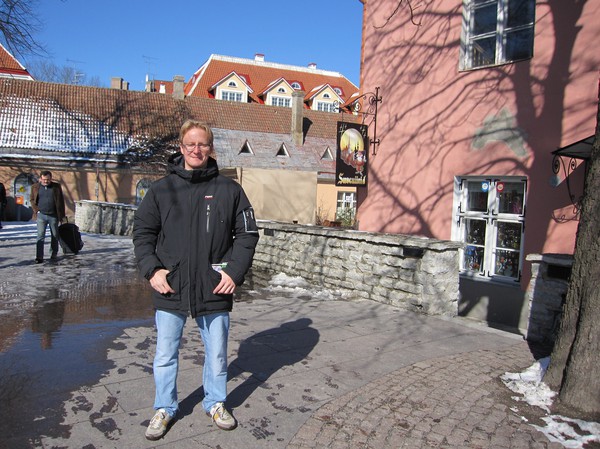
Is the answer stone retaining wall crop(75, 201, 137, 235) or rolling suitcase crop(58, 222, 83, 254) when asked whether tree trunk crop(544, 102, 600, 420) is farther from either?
stone retaining wall crop(75, 201, 137, 235)

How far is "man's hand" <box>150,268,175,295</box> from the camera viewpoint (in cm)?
310

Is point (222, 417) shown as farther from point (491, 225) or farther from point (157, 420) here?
point (491, 225)

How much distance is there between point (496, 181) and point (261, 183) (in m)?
9.47

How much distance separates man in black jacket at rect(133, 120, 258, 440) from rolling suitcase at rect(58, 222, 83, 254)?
9.21 meters

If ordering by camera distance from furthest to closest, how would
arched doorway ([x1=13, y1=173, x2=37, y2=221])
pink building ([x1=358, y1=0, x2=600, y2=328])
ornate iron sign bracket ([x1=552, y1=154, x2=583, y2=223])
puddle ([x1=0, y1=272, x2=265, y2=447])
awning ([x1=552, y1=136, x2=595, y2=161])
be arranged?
arched doorway ([x1=13, y1=173, x2=37, y2=221])
pink building ([x1=358, y1=0, x2=600, y2=328])
ornate iron sign bracket ([x1=552, y1=154, x2=583, y2=223])
awning ([x1=552, y1=136, x2=595, y2=161])
puddle ([x1=0, y1=272, x2=265, y2=447])

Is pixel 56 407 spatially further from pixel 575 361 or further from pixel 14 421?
pixel 575 361

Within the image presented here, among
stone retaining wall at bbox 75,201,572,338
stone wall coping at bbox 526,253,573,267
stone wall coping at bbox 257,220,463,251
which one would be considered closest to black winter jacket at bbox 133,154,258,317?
stone wall coping at bbox 526,253,573,267

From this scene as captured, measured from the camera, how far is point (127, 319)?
609 centimetres

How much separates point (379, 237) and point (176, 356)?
4547mm

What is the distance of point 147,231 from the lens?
3.21 metres

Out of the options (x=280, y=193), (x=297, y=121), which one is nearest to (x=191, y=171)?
(x=280, y=193)

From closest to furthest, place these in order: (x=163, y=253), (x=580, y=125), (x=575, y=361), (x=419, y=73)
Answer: (x=163, y=253), (x=575, y=361), (x=580, y=125), (x=419, y=73)

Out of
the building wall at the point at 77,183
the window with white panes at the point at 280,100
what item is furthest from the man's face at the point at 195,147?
the window with white panes at the point at 280,100

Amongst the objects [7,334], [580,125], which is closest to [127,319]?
[7,334]
